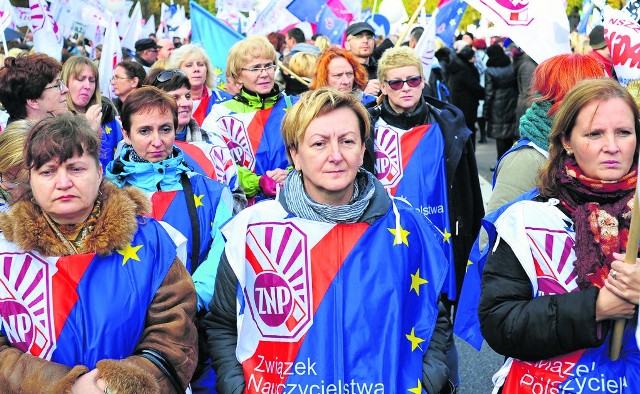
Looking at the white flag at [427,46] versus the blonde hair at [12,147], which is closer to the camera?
the blonde hair at [12,147]

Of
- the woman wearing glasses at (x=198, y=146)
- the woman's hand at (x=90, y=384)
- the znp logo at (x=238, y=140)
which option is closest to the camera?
the woman's hand at (x=90, y=384)

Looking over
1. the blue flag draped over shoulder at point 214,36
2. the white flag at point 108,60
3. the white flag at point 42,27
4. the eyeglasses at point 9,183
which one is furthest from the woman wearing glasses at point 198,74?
the eyeglasses at point 9,183

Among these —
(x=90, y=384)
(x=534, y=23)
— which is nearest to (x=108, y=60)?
(x=534, y=23)

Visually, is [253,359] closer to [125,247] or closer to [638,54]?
[125,247]

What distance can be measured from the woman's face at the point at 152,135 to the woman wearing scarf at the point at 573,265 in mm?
1973

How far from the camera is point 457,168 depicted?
575 centimetres

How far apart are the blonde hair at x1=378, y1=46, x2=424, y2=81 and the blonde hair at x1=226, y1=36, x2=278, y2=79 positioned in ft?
3.15

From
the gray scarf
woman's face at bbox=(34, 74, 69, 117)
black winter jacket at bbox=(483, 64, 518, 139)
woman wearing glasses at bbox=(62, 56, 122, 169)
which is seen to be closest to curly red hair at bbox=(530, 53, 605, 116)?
the gray scarf

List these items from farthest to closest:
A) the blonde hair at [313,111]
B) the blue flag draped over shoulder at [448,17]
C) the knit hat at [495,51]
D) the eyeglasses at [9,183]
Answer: the knit hat at [495,51] → the blue flag draped over shoulder at [448,17] → the eyeglasses at [9,183] → the blonde hair at [313,111]

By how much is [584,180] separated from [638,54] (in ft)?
9.64

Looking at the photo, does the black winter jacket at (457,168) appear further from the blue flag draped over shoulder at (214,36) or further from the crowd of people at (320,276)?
the blue flag draped over shoulder at (214,36)

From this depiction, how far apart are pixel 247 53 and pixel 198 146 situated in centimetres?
151

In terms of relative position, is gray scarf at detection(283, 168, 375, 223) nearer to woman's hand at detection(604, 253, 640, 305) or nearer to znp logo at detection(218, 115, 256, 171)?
woman's hand at detection(604, 253, 640, 305)

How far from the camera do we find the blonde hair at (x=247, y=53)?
641 cm
